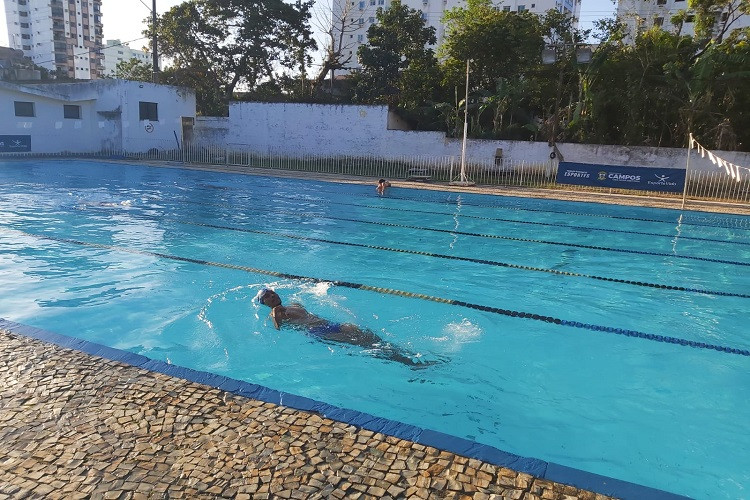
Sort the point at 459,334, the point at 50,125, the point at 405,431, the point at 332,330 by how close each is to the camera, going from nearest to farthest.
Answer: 1. the point at 405,431
2. the point at 332,330
3. the point at 459,334
4. the point at 50,125

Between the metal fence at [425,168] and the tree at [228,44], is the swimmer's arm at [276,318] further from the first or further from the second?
the tree at [228,44]

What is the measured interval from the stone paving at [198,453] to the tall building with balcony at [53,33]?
91.4 m

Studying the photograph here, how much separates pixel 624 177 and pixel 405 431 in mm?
18187

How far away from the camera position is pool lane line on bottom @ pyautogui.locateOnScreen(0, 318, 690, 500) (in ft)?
9.91

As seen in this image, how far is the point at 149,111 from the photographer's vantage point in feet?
95.3

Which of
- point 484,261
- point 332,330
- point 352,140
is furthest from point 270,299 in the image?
point 352,140

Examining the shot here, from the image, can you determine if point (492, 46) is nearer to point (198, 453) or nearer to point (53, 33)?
point (198, 453)

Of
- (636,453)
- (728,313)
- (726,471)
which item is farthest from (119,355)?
(728,313)

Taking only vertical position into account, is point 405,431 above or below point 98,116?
below

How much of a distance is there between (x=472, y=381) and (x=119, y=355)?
3530 millimetres

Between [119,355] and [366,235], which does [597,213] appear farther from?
[119,355]

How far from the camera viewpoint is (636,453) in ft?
14.6

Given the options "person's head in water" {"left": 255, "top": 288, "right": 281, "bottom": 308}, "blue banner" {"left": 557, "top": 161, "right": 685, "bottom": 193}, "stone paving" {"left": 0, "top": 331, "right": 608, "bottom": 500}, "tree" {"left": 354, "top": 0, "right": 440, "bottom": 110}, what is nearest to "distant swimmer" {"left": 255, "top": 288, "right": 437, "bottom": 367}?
"person's head in water" {"left": 255, "top": 288, "right": 281, "bottom": 308}

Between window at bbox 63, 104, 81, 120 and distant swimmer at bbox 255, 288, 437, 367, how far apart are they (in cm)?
2764
